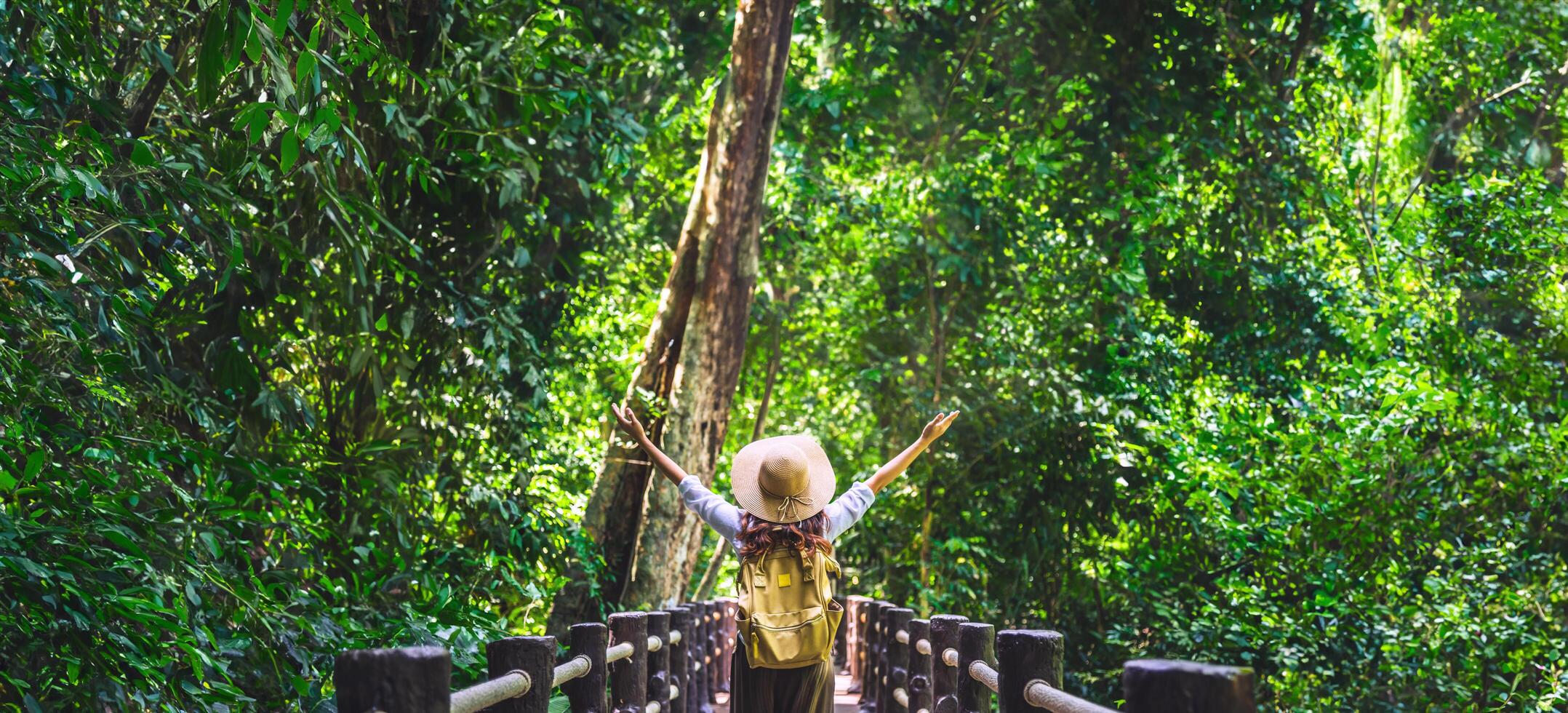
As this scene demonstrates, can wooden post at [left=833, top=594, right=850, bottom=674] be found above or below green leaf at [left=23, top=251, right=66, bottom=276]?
below

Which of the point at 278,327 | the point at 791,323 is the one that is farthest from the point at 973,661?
the point at 791,323

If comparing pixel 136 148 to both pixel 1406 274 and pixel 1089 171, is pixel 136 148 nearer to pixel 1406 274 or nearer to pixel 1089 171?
pixel 1089 171

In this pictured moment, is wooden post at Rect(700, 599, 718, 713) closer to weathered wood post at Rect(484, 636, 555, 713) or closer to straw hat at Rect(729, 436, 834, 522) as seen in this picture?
straw hat at Rect(729, 436, 834, 522)

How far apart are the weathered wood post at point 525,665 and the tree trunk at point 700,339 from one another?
403cm

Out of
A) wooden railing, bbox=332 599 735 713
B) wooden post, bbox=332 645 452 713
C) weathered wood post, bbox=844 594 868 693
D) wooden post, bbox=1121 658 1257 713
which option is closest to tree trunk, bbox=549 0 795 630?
wooden railing, bbox=332 599 735 713

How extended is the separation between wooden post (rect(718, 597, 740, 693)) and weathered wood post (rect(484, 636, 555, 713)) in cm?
498

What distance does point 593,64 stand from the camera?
686 cm

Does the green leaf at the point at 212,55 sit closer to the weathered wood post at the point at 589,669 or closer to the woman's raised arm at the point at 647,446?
the woman's raised arm at the point at 647,446

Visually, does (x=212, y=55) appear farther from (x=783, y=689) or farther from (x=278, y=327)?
(x=278, y=327)

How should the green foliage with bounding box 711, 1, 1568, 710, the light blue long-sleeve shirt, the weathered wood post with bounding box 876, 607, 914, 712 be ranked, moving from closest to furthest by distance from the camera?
1. the light blue long-sleeve shirt
2. the weathered wood post with bounding box 876, 607, 914, 712
3. the green foliage with bounding box 711, 1, 1568, 710

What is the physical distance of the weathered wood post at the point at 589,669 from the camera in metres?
3.65

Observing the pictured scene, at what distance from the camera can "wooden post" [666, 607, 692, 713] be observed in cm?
560

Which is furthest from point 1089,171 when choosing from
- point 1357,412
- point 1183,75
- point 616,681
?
point 616,681

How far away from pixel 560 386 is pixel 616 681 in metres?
4.35
